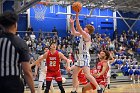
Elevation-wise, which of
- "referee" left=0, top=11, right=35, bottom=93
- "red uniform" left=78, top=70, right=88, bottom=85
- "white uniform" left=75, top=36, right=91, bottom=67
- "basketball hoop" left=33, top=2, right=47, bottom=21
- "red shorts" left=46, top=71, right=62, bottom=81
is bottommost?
"red uniform" left=78, top=70, right=88, bottom=85

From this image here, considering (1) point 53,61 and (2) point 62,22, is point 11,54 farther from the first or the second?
(2) point 62,22

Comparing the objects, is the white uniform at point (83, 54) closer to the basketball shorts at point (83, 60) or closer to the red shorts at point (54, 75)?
the basketball shorts at point (83, 60)

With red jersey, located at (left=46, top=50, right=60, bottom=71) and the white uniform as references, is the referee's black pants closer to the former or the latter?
the white uniform

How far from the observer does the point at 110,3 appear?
31422 mm

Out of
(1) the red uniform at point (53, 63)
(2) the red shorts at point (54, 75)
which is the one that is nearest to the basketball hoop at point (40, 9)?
(1) the red uniform at point (53, 63)

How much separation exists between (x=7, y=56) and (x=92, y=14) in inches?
1195

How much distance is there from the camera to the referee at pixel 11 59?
13.1 feet

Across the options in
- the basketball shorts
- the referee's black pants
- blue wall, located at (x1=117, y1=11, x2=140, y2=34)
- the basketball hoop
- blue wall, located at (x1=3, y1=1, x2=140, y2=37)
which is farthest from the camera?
blue wall, located at (x1=117, y1=11, x2=140, y2=34)

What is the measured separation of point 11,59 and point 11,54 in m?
0.06

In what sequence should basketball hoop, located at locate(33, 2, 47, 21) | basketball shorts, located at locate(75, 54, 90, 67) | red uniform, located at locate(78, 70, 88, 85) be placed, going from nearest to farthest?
basketball shorts, located at locate(75, 54, 90, 67) → red uniform, located at locate(78, 70, 88, 85) → basketball hoop, located at locate(33, 2, 47, 21)

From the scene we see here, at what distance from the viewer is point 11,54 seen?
13.3 ft

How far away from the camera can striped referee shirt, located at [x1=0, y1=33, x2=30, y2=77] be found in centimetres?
403

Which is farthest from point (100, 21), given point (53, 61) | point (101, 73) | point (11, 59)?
point (11, 59)

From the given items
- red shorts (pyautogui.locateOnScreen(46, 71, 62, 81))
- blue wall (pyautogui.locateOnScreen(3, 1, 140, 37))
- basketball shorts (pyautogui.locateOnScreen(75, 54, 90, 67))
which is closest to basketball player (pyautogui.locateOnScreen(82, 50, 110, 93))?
basketball shorts (pyautogui.locateOnScreen(75, 54, 90, 67))
